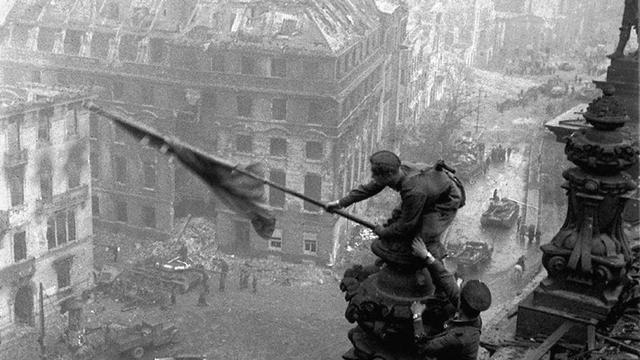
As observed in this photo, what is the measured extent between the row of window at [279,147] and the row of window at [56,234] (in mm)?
12669

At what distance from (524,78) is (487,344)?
355 feet

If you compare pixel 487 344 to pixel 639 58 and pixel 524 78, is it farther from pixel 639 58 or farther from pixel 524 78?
pixel 524 78

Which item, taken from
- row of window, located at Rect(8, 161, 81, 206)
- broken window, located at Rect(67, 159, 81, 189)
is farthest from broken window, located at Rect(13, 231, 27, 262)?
broken window, located at Rect(67, 159, 81, 189)

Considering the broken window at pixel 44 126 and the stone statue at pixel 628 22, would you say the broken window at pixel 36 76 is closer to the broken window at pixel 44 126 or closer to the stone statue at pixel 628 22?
the broken window at pixel 44 126

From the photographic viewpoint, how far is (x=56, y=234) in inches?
1847

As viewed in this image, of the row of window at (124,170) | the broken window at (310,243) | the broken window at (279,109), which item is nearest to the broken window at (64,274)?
the row of window at (124,170)

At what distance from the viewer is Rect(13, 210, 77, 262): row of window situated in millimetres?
44438

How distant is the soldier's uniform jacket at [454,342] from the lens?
655 cm

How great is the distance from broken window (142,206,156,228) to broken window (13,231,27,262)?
46.8ft

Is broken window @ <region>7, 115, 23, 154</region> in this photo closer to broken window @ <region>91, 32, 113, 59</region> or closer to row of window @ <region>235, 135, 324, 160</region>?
broken window @ <region>91, 32, 113, 59</region>

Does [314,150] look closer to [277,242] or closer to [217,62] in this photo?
[277,242]

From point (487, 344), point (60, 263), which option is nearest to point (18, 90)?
point (60, 263)

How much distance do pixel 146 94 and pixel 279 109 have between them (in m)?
9.80

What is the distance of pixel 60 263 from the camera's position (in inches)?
1879
